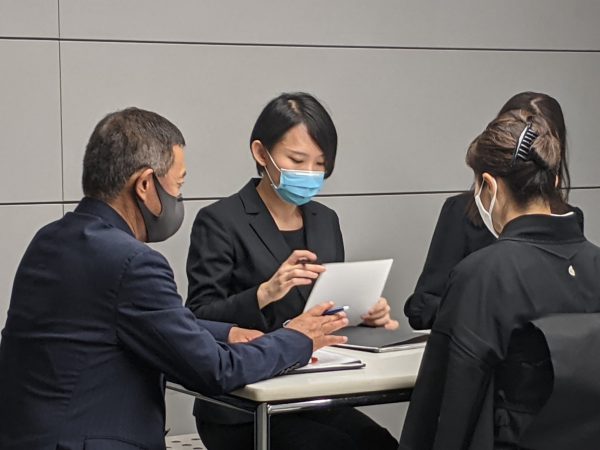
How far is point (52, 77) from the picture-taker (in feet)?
13.1

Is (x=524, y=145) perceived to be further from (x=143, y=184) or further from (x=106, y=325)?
(x=106, y=325)

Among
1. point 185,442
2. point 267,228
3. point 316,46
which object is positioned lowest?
point 185,442

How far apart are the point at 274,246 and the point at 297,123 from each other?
15.3 inches

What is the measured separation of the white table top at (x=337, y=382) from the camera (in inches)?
98.7

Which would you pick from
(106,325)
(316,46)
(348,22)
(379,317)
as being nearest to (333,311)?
(379,317)

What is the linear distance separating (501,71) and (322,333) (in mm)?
2458

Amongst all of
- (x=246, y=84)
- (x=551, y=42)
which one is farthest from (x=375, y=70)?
→ (x=551, y=42)

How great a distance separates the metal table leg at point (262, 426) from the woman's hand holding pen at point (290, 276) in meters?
0.46

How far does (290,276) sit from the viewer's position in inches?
114

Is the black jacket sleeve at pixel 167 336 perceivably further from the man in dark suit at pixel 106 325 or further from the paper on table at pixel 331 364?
the paper on table at pixel 331 364

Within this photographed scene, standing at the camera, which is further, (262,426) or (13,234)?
(13,234)

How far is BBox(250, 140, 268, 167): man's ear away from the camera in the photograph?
3.32m

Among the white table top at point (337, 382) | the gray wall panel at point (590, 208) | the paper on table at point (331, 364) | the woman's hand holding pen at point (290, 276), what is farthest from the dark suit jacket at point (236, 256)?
the gray wall panel at point (590, 208)

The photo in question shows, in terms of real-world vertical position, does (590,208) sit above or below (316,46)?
below
